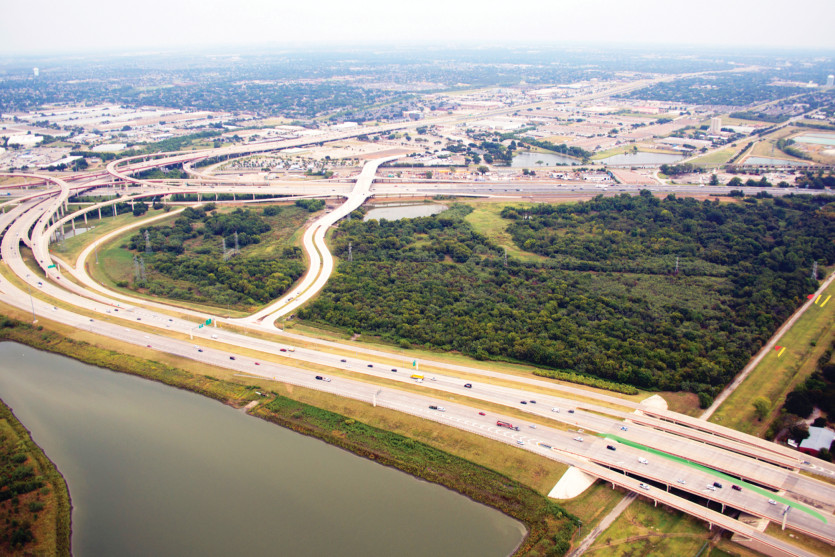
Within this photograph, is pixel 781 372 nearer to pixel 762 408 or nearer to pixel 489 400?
pixel 762 408

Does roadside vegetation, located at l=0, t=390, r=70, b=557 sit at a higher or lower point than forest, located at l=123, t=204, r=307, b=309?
lower

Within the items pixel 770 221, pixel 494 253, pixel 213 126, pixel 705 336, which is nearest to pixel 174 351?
pixel 494 253

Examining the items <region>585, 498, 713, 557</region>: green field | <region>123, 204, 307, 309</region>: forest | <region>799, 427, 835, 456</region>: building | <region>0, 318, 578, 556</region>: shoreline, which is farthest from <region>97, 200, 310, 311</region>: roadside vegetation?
<region>799, 427, 835, 456</region>: building

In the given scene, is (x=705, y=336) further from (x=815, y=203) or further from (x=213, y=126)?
(x=213, y=126)

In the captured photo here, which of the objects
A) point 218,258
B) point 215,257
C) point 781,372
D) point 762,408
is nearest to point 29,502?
point 218,258

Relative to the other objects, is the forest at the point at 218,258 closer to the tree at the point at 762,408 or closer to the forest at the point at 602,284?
the forest at the point at 602,284

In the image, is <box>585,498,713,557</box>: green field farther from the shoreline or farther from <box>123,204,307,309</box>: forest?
<box>123,204,307,309</box>: forest
